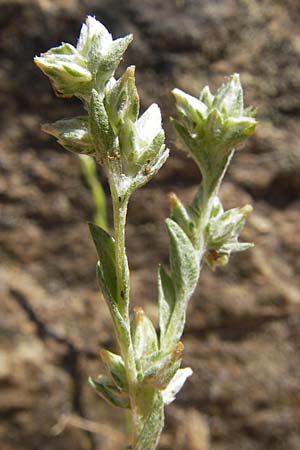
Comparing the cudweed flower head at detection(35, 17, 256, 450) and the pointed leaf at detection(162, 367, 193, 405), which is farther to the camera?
the pointed leaf at detection(162, 367, 193, 405)

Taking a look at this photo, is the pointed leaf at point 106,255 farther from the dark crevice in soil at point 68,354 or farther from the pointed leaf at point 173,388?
the dark crevice in soil at point 68,354

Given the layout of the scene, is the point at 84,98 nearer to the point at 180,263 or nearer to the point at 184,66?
the point at 180,263

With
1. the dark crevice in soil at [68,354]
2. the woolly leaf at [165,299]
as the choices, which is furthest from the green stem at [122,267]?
the dark crevice in soil at [68,354]

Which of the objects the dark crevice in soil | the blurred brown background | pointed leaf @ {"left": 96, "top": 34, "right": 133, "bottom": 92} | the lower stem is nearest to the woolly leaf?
the lower stem

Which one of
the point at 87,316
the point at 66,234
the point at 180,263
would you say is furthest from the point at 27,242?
the point at 180,263

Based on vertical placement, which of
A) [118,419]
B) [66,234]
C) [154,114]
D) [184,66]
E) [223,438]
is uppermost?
[154,114]

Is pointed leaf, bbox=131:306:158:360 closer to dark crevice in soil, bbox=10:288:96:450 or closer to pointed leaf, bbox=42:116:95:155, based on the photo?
pointed leaf, bbox=42:116:95:155

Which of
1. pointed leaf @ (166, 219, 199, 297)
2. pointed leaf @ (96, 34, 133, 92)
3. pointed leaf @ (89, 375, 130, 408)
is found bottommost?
pointed leaf @ (89, 375, 130, 408)

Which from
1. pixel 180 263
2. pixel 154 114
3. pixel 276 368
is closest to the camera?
pixel 154 114
